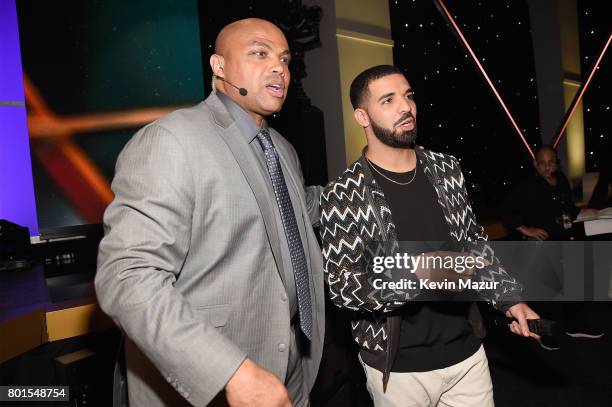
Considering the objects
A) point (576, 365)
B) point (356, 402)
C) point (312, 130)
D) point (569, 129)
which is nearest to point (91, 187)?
point (312, 130)

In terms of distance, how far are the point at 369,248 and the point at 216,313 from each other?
2.05 feet

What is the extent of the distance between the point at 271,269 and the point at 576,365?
305 centimetres

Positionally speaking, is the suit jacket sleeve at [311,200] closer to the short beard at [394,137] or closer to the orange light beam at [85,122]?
the short beard at [394,137]

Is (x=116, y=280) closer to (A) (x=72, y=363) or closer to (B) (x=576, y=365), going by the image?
(A) (x=72, y=363)

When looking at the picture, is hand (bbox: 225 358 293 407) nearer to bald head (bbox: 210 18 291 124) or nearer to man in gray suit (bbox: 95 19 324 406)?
man in gray suit (bbox: 95 19 324 406)

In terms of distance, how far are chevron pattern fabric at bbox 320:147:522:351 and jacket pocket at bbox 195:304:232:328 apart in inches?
18.6

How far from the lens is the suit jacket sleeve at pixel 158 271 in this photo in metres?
0.90

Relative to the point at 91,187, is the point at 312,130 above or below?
above

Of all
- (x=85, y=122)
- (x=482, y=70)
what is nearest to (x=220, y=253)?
(x=85, y=122)

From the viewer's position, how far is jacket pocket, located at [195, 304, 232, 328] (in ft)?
3.71

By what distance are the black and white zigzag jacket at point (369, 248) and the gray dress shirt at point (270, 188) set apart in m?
0.20

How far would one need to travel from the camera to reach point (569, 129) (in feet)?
25.6

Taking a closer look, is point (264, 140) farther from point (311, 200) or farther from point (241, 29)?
point (311, 200)

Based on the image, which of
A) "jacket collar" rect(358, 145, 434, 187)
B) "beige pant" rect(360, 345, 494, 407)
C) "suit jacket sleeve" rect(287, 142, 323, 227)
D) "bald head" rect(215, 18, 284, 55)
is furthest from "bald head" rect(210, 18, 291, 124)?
"beige pant" rect(360, 345, 494, 407)
